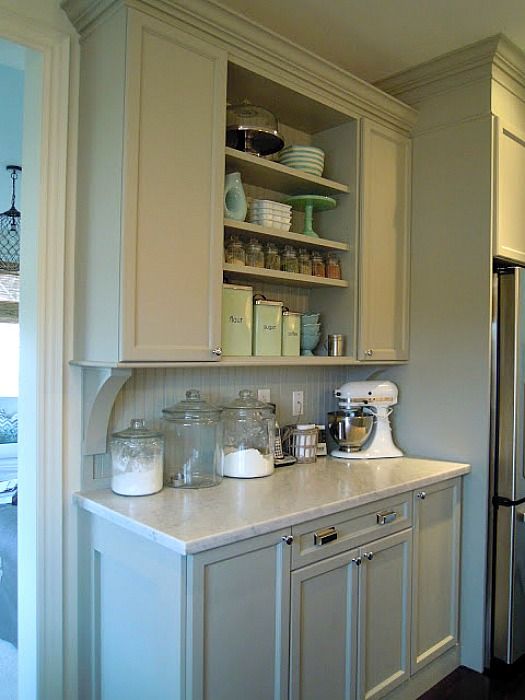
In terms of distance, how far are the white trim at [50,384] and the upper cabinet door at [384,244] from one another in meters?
1.27

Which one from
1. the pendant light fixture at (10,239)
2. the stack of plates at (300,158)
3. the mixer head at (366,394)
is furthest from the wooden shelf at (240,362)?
the pendant light fixture at (10,239)

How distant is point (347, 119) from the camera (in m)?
2.46

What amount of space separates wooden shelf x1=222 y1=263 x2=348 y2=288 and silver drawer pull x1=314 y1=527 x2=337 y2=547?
940mm

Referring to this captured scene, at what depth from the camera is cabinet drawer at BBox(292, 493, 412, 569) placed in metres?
1.74

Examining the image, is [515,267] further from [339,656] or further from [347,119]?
[339,656]

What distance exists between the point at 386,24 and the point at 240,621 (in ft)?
7.33

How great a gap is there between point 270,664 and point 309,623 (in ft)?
0.60

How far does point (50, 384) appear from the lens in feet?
6.00

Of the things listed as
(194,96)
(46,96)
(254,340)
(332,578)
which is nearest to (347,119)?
(194,96)

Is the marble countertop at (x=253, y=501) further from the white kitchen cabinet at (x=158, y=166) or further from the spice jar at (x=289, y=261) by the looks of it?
the spice jar at (x=289, y=261)

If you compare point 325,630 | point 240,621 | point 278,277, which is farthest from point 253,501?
point 278,277

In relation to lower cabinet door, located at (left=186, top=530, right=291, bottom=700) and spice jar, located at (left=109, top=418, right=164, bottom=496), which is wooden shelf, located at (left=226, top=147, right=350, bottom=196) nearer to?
spice jar, located at (left=109, top=418, right=164, bottom=496)

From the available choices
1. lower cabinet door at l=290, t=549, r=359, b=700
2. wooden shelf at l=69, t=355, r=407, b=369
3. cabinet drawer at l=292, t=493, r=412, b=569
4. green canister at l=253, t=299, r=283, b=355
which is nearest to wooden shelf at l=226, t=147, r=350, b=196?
green canister at l=253, t=299, r=283, b=355

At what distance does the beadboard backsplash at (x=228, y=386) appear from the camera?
2045 millimetres
